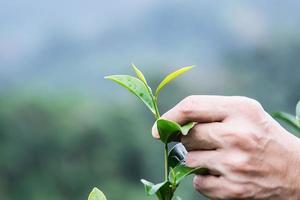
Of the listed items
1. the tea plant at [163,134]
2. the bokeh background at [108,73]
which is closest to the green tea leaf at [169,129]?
the tea plant at [163,134]

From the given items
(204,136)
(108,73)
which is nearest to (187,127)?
(204,136)

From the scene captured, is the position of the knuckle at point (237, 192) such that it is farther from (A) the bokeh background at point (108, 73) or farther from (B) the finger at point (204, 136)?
(A) the bokeh background at point (108, 73)

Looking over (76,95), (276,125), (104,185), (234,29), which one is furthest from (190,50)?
(276,125)

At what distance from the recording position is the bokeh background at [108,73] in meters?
4.60

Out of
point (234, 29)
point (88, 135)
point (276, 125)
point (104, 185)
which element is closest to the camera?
point (276, 125)

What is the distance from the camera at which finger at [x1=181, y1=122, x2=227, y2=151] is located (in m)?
0.69

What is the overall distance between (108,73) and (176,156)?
149 inches

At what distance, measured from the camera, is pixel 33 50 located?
16.9ft

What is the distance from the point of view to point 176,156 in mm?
716

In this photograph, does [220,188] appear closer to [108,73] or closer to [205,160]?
[205,160]

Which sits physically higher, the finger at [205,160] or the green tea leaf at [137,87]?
the green tea leaf at [137,87]

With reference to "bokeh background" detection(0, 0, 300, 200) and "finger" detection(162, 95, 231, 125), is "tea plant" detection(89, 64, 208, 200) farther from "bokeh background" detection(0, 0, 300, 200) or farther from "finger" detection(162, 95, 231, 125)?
"bokeh background" detection(0, 0, 300, 200)

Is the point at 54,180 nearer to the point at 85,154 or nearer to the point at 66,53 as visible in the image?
the point at 85,154

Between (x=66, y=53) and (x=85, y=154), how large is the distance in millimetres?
730
